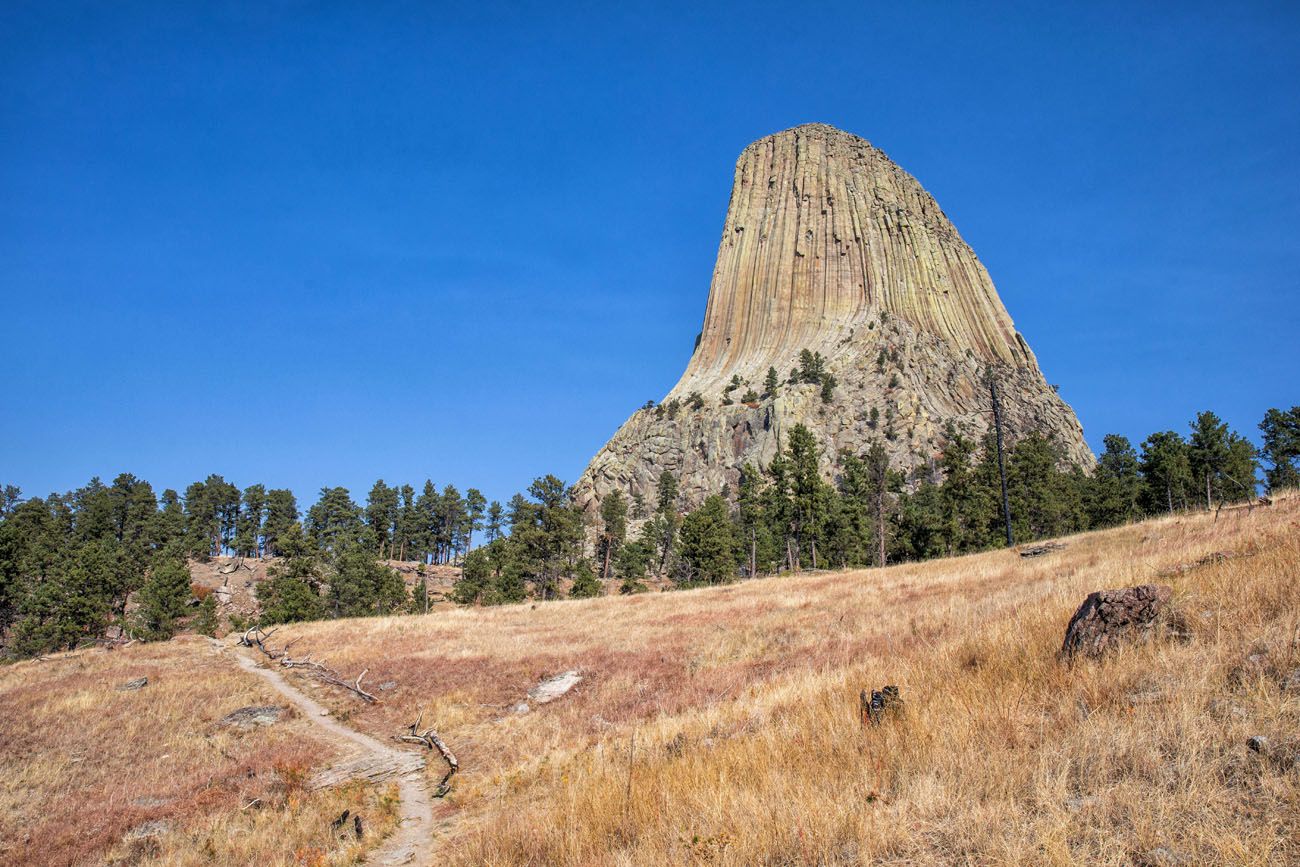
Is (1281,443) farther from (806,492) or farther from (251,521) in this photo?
(251,521)

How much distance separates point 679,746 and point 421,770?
7.40 metres

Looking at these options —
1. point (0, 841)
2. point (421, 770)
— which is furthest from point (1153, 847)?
point (0, 841)

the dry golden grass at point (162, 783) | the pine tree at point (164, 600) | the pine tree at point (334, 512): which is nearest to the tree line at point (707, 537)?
the pine tree at point (164, 600)

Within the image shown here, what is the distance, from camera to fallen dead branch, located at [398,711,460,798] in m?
12.5

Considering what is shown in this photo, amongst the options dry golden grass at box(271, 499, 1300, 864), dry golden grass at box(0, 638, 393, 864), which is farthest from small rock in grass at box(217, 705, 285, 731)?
dry golden grass at box(271, 499, 1300, 864)

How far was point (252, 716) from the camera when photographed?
1902 cm

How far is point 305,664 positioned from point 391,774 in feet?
55.1

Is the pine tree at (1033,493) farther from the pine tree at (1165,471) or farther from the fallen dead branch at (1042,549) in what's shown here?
the fallen dead branch at (1042,549)

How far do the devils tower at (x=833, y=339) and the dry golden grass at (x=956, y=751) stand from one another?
115139 millimetres

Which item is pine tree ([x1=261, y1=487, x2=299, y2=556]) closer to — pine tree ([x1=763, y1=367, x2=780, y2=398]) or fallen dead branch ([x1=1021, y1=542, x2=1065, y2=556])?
pine tree ([x1=763, y1=367, x2=780, y2=398])

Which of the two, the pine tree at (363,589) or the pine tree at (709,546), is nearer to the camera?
the pine tree at (709,546)

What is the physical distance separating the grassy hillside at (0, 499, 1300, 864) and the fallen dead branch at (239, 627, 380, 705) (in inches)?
78.8

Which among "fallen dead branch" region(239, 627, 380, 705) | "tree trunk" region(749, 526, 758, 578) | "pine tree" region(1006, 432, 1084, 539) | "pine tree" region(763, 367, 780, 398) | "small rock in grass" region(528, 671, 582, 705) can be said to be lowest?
"fallen dead branch" region(239, 627, 380, 705)

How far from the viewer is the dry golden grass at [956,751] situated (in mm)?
4520
